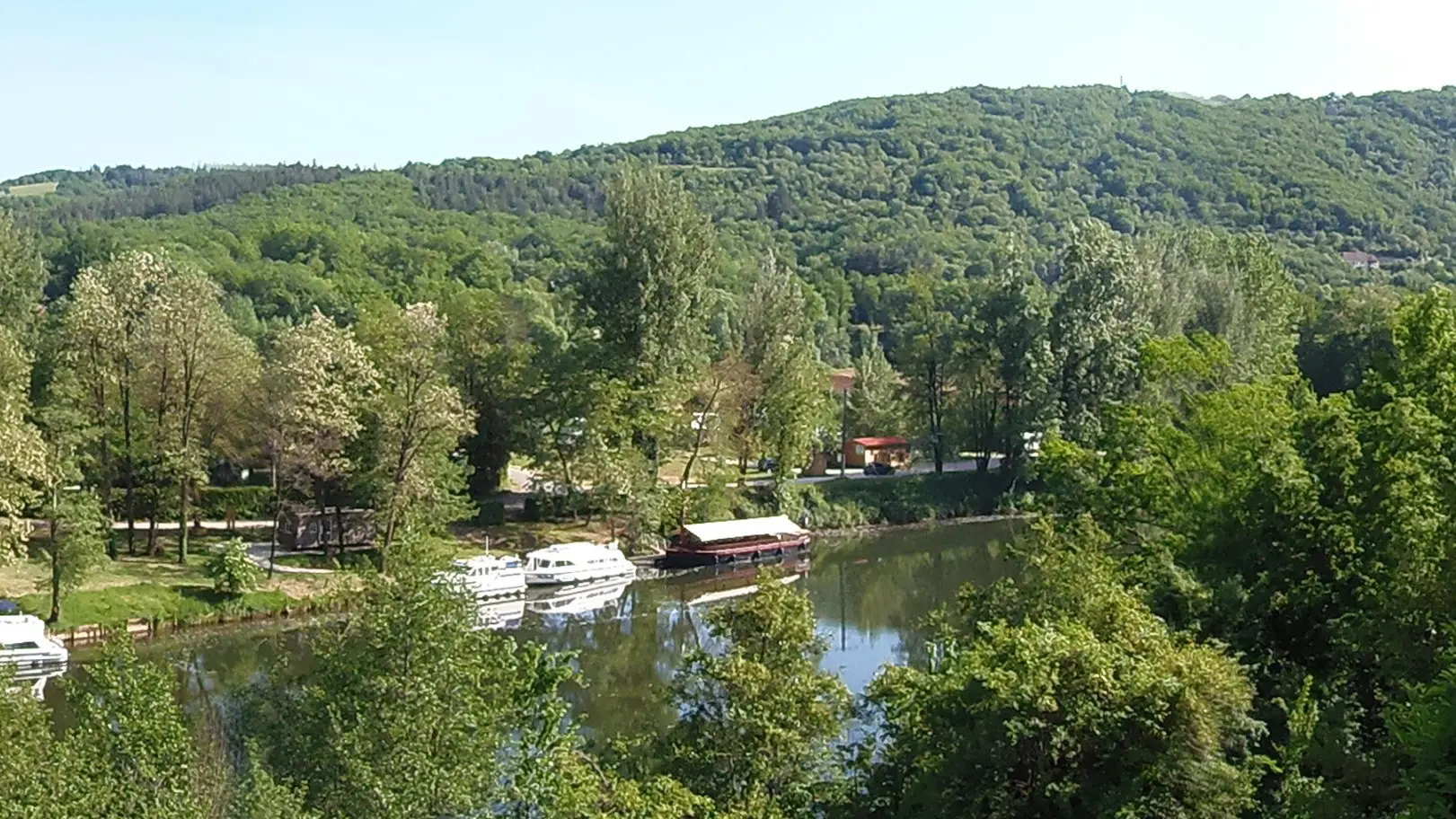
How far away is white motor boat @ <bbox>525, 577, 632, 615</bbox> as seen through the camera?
137 ft

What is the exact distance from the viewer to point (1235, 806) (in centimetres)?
1417

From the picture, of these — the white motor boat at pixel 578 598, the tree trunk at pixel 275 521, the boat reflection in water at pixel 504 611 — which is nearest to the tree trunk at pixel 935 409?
the white motor boat at pixel 578 598

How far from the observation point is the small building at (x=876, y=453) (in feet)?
218

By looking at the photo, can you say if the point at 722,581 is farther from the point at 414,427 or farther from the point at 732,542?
the point at 414,427

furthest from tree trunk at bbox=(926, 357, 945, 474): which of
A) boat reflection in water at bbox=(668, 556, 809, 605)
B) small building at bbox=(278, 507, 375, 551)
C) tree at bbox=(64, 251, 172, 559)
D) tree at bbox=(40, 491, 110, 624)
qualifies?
tree at bbox=(40, 491, 110, 624)

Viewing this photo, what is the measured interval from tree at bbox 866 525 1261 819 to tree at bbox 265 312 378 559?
91.0ft

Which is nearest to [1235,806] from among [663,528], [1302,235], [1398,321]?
[1398,321]

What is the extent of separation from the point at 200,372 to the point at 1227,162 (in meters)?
133

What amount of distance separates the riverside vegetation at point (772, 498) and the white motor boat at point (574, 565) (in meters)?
2.83

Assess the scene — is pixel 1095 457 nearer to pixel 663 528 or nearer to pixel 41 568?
pixel 663 528

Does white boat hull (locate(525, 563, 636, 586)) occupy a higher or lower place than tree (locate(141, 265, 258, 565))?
lower

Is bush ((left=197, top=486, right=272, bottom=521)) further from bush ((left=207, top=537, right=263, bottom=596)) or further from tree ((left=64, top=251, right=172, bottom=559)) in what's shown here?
bush ((left=207, top=537, right=263, bottom=596))

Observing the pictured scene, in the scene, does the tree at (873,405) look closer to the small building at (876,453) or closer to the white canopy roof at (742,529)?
the small building at (876,453)

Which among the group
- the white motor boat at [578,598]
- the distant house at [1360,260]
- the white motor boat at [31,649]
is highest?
the distant house at [1360,260]
